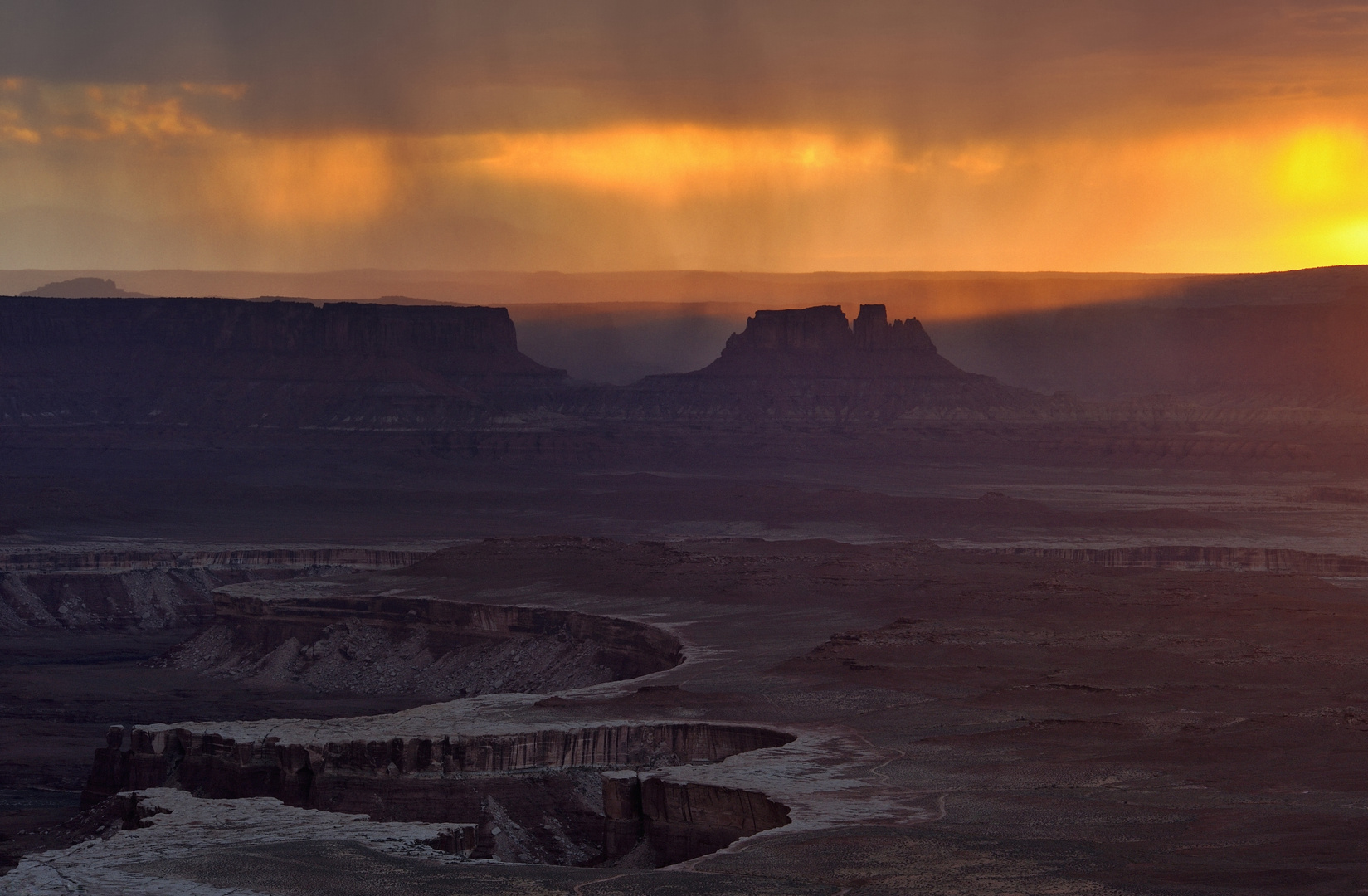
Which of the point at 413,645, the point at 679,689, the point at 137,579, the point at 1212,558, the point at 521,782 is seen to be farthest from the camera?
the point at 1212,558

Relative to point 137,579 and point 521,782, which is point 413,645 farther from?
point 521,782

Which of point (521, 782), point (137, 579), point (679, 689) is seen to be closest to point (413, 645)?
point (679, 689)

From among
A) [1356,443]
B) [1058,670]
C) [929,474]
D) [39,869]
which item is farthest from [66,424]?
[39,869]

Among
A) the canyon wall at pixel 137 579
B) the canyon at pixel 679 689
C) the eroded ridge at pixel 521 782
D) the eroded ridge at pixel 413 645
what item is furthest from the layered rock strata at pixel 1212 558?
the eroded ridge at pixel 521 782

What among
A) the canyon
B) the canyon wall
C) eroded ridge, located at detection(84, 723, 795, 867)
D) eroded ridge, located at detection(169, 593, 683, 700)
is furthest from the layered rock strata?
eroded ridge, located at detection(84, 723, 795, 867)

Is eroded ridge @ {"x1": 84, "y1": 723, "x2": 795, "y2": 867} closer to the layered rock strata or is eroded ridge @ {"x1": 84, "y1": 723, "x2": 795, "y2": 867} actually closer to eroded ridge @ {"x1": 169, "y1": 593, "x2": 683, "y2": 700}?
eroded ridge @ {"x1": 169, "y1": 593, "x2": 683, "y2": 700}

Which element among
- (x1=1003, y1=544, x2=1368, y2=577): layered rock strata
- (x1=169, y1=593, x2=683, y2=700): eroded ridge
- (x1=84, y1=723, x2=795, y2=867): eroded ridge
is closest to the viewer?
(x1=84, y1=723, x2=795, y2=867): eroded ridge
